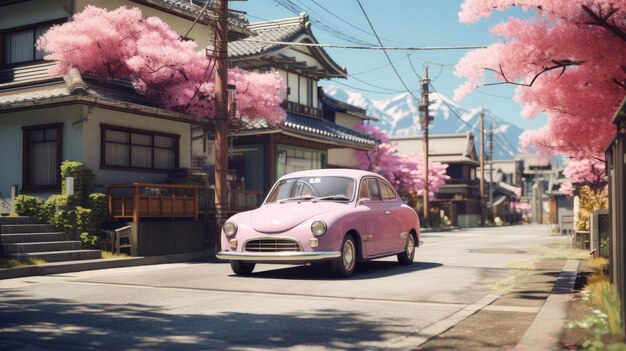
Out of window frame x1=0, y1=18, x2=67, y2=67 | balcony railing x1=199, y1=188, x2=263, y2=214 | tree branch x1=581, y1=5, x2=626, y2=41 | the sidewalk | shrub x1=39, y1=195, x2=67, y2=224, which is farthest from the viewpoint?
window frame x1=0, y1=18, x2=67, y2=67

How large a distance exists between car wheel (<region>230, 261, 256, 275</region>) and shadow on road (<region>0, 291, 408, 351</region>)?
11.9 ft

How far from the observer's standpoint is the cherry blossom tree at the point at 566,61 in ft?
29.7

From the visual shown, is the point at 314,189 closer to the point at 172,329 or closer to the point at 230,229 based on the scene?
the point at 230,229

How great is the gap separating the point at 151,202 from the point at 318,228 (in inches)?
266

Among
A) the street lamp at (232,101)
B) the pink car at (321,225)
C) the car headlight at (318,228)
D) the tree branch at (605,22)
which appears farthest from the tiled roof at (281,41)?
the tree branch at (605,22)

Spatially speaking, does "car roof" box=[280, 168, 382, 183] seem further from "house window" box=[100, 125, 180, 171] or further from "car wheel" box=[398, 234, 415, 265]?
"house window" box=[100, 125, 180, 171]

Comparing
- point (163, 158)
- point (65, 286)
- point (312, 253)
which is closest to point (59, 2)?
point (163, 158)

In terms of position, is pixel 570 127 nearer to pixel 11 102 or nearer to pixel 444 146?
pixel 11 102

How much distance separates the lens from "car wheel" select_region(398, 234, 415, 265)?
13.0 m

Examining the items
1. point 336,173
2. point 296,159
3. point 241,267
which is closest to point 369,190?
point 336,173

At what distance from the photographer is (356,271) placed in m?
11.9

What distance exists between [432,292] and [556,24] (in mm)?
4118

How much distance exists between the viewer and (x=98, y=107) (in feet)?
54.6

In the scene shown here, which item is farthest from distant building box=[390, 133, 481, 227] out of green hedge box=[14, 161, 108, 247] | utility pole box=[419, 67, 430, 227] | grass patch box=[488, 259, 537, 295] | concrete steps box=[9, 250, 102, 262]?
concrete steps box=[9, 250, 102, 262]
